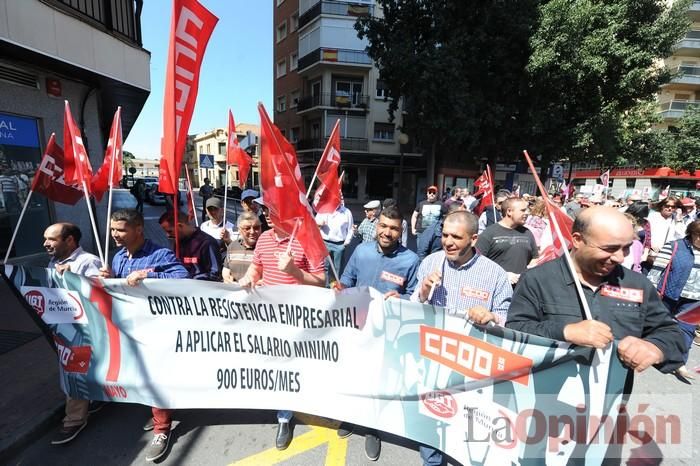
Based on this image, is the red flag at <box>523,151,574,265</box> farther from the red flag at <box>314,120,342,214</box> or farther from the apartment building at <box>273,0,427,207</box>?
the apartment building at <box>273,0,427,207</box>

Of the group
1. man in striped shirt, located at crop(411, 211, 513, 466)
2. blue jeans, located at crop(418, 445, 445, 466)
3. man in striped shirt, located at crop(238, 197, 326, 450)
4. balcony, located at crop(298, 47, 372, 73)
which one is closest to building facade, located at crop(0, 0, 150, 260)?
man in striped shirt, located at crop(238, 197, 326, 450)

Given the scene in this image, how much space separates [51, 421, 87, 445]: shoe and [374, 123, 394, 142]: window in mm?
28335

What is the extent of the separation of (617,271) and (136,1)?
11184 millimetres

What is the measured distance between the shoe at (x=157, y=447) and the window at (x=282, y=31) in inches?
1448

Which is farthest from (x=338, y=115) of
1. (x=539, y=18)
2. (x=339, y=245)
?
(x=339, y=245)

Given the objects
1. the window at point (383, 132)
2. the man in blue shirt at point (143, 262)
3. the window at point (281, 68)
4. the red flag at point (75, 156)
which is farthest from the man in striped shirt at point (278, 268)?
the window at point (281, 68)

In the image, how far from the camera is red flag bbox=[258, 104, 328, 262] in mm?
2336

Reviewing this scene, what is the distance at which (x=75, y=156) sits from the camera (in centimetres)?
324

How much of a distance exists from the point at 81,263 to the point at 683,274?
19.9 ft

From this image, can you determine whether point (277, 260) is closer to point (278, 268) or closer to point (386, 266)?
point (278, 268)

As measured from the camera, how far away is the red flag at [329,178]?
4941mm

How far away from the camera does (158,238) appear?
1095 centimetres

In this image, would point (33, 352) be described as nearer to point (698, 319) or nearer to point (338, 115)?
point (698, 319)

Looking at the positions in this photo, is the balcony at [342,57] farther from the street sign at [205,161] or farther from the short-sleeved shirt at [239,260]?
the short-sleeved shirt at [239,260]
